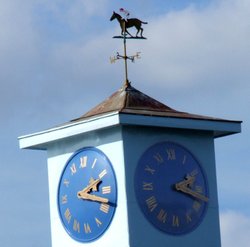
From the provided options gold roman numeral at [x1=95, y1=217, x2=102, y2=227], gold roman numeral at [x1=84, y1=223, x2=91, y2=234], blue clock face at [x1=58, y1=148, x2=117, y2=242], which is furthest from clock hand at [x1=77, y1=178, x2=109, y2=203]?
gold roman numeral at [x1=84, y1=223, x2=91, y2=234]

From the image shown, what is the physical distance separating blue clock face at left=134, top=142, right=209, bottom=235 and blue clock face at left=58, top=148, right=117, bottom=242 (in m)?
0.60

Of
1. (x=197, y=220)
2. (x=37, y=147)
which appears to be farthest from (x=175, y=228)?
(x=37, y=147)

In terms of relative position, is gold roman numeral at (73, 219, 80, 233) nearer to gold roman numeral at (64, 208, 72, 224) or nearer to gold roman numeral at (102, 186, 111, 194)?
gold roman numeral at (64, 208, 72, 224)

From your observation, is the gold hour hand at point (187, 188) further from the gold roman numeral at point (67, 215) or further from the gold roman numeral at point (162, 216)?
the gold roman numeral at point (67, 215)

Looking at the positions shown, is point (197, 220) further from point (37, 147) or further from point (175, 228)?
point (37, 147)

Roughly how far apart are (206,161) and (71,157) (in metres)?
2.53

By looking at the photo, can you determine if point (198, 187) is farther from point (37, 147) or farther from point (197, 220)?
point (37, 147)

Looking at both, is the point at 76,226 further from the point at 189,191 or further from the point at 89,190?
the point at 189,191

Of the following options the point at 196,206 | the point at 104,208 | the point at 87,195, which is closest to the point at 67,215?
the point at 87,195

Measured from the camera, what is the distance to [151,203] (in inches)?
1352

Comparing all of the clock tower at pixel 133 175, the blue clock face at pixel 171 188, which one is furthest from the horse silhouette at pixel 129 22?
the blue clock face at pixel 171 188

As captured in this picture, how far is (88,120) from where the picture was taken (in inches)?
1363

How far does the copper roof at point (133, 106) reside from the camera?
34844 millimetres

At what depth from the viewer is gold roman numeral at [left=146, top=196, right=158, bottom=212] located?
113ft
